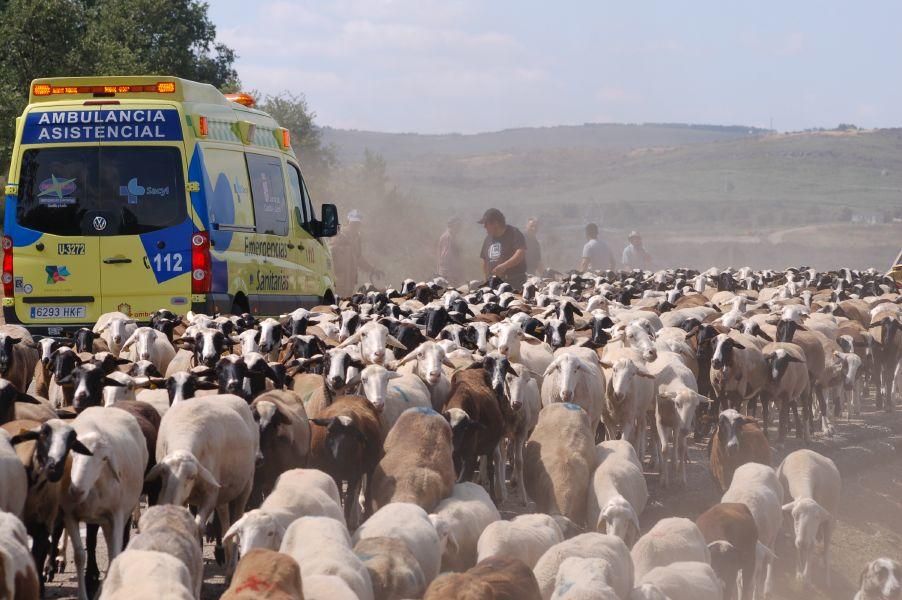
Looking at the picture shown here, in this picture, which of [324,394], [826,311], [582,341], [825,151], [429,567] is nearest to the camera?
[429,567]

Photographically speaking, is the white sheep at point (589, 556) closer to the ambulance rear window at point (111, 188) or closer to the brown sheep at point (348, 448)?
the brown sheep at point (348, 448)

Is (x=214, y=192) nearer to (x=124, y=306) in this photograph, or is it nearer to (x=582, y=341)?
(x=124, y=306)

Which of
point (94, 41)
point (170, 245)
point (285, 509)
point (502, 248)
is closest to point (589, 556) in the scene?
point (285, 509)

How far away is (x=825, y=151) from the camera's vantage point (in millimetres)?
150625

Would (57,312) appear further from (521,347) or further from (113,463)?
(113,463)

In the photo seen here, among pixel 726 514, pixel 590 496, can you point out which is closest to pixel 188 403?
pixel 590 496

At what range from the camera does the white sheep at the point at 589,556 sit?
8070 millimetres

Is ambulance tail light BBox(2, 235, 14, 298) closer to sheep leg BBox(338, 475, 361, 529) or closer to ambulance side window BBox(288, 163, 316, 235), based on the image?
ambulance side window BBox(288, 163, 316, 235)

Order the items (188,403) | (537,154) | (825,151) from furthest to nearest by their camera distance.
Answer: (537,154)
(825,151)
(188,403)

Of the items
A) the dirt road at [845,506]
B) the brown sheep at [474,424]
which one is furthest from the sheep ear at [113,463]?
the brown sheep at [474,424]

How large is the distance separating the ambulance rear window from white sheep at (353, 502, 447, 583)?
5.42 meters

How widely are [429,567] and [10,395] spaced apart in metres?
3.02

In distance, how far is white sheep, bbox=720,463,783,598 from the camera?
427 inches

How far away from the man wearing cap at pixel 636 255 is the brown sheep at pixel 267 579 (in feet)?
92.5
